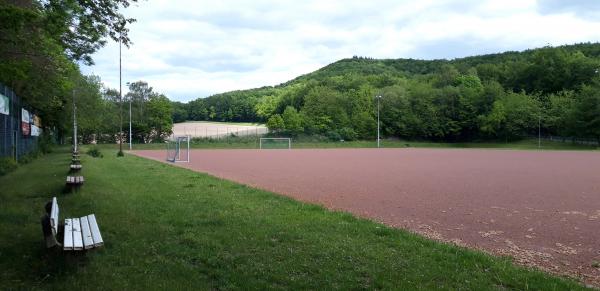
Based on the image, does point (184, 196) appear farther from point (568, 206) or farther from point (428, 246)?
point (568, 206)

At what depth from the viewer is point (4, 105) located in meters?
17.0

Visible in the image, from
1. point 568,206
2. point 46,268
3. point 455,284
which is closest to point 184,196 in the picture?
point 46,268

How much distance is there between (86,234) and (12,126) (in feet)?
57.0

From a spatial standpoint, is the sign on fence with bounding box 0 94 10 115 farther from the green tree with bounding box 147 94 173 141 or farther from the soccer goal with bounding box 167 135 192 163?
the green tree with bounding box 147 94 173 141

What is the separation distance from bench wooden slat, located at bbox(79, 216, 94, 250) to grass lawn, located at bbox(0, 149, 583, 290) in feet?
0.79

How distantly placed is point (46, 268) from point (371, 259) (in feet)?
11.4

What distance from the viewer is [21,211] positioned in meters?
8.10

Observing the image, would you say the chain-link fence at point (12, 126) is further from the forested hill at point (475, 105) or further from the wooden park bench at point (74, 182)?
the forested hill at point (475, 105)

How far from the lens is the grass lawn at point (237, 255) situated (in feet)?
15.3

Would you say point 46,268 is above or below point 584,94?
below

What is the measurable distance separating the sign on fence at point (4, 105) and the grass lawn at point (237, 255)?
8922 mm

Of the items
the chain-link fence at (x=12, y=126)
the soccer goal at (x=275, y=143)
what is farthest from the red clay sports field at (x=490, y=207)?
the soccer goal at (x=275, y=143)

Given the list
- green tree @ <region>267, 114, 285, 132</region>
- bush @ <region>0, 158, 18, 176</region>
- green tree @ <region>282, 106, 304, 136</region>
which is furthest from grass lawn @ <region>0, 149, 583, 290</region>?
green tree @ <region>267, 114, 285, 132</region>

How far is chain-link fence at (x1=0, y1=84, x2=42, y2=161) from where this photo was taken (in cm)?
1764
